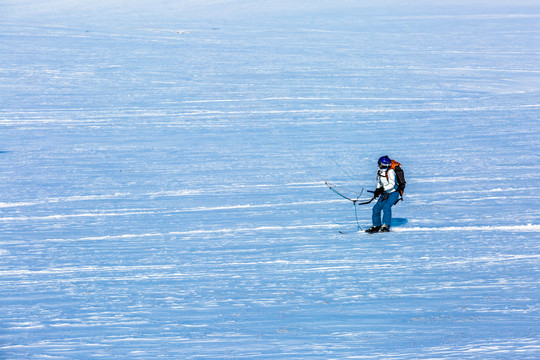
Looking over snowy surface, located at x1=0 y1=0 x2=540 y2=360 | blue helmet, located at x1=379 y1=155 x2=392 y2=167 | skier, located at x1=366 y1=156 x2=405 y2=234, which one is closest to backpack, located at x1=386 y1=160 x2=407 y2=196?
skier, located at x1=366 y1=156 x2=405 y2=234

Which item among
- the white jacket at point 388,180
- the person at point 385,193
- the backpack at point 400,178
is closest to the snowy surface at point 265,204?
the person at point 385,193

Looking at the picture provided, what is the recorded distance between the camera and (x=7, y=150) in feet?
46.0

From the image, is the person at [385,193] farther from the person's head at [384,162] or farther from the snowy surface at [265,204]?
the snowy surface at [265,204]

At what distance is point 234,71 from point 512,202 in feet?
40.2

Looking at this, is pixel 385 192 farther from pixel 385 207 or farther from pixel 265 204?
pixel 265 204

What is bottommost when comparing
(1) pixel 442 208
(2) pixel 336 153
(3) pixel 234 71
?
(1) pixel 442 208

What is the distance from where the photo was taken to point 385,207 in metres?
9.16

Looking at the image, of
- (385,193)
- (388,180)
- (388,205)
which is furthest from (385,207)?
(388,180)

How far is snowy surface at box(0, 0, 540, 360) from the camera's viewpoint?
23.2ft

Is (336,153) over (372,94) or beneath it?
beneath

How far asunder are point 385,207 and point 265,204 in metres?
2.26

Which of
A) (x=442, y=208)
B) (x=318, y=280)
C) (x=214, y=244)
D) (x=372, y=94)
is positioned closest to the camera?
(x=318, y=280)

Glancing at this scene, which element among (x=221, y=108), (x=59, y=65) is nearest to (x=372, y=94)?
(x=221, y=108)

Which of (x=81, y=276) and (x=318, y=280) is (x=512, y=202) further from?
(x=81, y=276)
